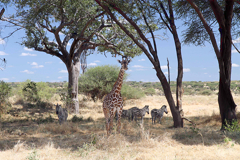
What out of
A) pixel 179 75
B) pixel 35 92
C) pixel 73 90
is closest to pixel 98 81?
pixel 73 90

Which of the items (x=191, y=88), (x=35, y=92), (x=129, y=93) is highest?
(x=191, y=88)

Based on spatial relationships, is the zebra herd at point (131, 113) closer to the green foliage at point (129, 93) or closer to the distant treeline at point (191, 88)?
the green foliage at point (129, 93)

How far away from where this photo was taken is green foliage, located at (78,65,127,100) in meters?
20.9

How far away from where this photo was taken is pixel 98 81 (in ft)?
69.1

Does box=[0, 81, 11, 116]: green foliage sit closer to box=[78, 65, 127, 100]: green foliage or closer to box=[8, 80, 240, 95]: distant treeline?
box=[78, 65, 127, 100]: green foliage

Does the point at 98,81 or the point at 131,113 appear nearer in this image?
the point at 131,113

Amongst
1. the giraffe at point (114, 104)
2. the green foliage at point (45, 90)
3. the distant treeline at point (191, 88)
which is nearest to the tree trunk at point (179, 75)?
the giraffe at point (114, 104)

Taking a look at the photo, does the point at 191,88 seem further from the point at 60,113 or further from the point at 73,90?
the point at 60,113

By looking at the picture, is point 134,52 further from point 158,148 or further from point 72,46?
point 158,148

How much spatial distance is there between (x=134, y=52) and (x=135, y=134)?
9.85 meters

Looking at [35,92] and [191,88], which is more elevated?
[191,88]

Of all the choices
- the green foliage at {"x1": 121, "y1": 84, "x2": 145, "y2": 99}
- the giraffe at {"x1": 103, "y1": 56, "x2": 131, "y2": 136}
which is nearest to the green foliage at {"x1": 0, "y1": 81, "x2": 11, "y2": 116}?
the giraffe at {"x1": 103, "y1": 56, "x2": 131, "y2": 136}

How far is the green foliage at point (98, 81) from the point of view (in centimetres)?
2091

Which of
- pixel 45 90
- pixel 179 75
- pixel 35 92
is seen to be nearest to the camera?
pixel 179 75
